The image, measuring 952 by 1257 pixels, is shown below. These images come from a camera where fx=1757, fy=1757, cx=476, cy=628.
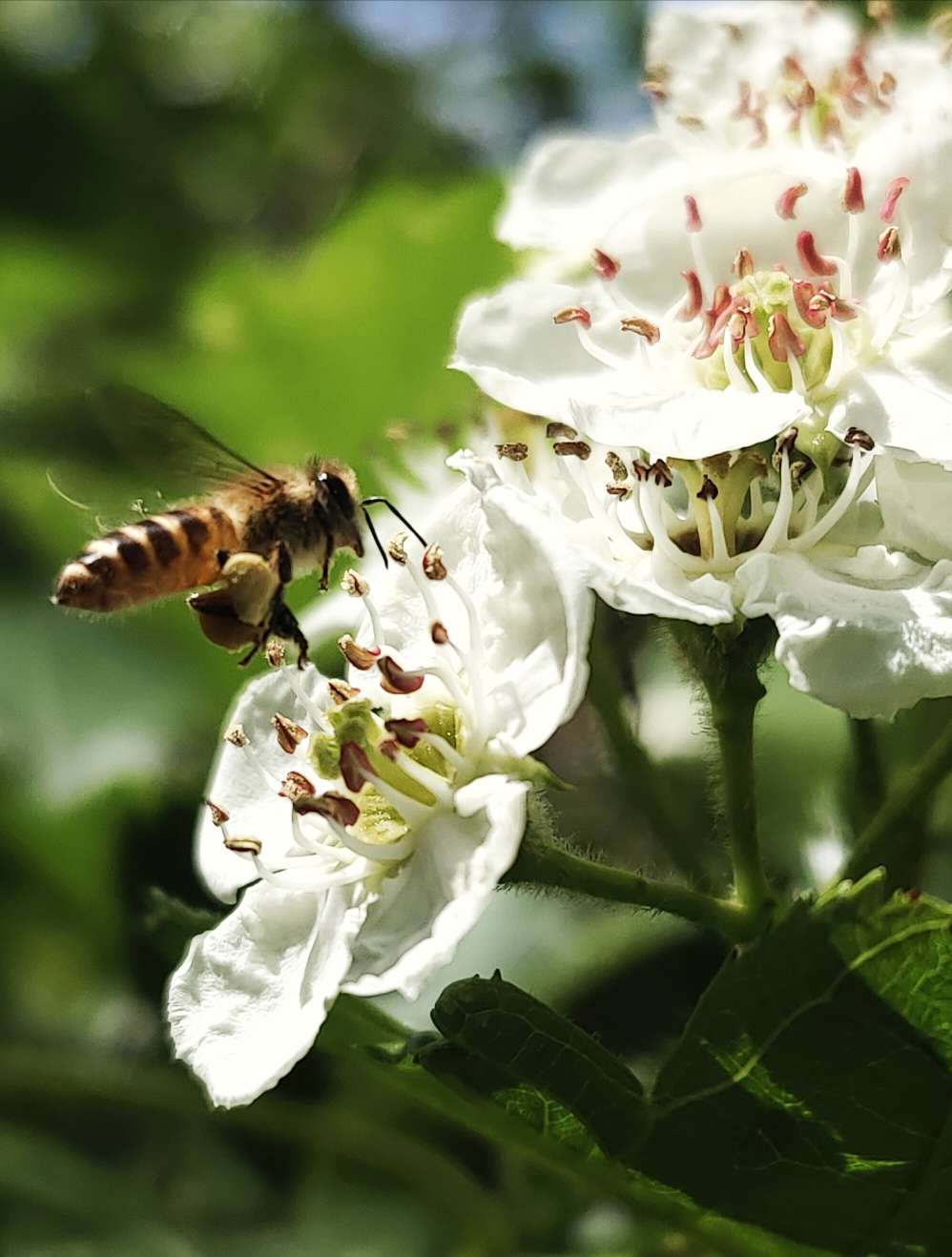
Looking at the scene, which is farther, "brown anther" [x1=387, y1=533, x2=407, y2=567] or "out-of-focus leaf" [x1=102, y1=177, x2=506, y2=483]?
"out-of-focus leaf" [x1=102, y1=177, x2=506, y2=483]

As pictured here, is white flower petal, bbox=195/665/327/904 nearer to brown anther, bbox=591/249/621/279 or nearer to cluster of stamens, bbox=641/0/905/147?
brown anther, bbox=591/249/621/279

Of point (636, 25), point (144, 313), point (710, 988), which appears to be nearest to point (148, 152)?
point (144, 313)

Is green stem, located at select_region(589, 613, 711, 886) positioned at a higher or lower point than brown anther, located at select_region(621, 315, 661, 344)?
lower

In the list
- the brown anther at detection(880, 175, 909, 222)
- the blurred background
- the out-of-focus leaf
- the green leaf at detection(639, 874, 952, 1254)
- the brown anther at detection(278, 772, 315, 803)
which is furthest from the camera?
the out-of-focus leaf

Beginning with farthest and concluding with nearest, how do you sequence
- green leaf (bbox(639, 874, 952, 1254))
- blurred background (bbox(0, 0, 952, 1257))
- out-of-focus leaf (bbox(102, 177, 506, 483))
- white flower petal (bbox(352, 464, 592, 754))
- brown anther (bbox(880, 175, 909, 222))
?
1. out-of-focus leaf (bbox(102, 177, 506, 483))
2. blurred background (bbox(0, 0, 952, 1257))
3. brown anther (bbox(880, 175, 909, 222))
4. white flower petal (bbox(352, 464, 592, 754))
5. green leaf (bbox(639, 874, 952, 1254))

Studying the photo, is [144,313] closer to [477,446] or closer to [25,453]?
[25,453]

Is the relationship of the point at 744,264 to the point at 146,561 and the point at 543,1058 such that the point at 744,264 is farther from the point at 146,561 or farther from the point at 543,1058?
the point at 543,1058

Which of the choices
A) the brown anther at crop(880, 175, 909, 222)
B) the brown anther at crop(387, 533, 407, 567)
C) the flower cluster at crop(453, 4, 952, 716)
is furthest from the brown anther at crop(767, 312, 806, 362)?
the brown anther at crop(387, 533, 407, 567)

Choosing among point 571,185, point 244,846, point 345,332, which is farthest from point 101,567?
point 345,332
